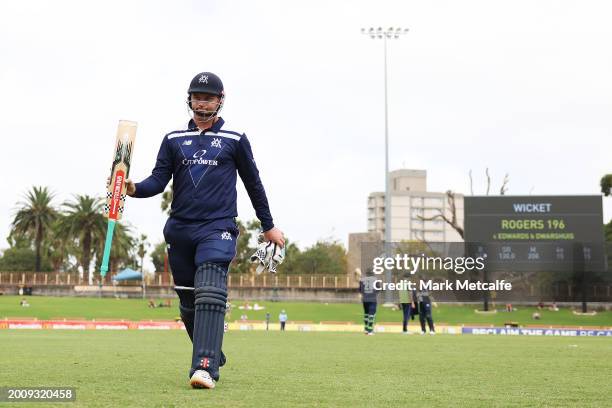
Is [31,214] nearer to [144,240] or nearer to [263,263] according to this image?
[144,240]

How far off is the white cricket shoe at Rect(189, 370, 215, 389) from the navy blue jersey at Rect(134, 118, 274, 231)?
1.33 meters

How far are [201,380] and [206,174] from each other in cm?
176

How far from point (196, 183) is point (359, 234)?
138488 mm

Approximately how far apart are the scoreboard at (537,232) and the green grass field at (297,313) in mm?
5908

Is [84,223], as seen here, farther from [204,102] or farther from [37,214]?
[204,102]

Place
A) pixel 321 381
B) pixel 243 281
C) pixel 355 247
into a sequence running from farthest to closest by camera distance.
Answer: pixel 355 247 → pixel 243 281 → pixel 321 381

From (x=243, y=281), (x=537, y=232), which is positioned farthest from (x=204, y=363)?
(x=243, y=281)

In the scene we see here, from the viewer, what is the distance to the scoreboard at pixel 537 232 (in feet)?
152

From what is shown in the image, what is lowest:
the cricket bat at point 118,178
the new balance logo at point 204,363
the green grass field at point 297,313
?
the green grass field at point 297,313

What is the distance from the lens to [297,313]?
201ft

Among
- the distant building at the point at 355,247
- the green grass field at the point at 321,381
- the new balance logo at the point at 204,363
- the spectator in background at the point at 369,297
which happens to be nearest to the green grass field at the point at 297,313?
the spectator in background at the point at 369,297

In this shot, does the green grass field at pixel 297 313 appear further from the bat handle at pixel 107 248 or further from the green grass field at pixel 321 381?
the bat handle at pixel 107 248

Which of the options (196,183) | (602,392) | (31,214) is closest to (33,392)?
(196,183)

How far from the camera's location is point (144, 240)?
118250 mm
